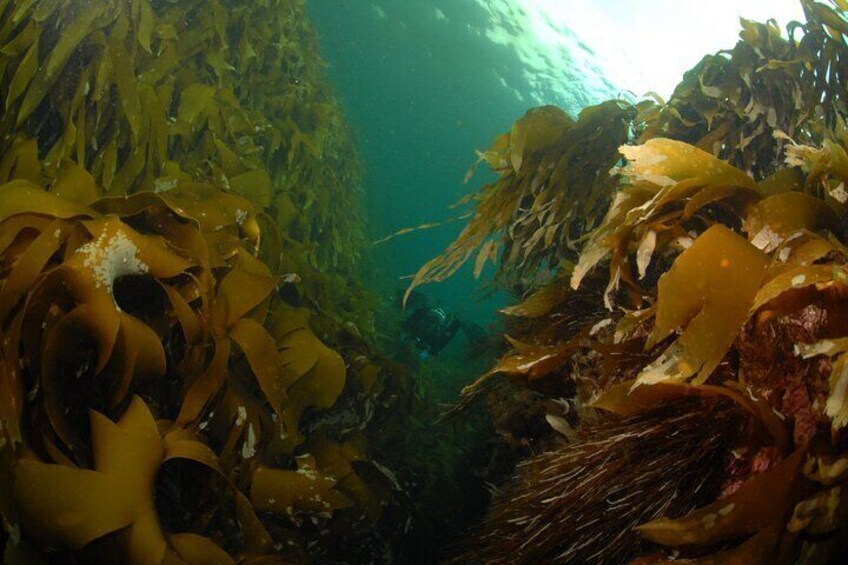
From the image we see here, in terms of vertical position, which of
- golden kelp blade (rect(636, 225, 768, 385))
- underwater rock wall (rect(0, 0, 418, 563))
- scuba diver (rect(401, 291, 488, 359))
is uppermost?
golden kelp blade (rect(636, 225, 768, 385))

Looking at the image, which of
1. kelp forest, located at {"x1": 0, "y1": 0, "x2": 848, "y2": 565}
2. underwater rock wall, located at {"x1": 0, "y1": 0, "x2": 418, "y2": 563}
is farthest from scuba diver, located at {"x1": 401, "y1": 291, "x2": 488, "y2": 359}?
underwater rock wall, located at {"x1": 0, "y1": 0, "x2": 418, "y2": 563}

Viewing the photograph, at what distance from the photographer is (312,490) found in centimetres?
148

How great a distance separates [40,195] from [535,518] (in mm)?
1641

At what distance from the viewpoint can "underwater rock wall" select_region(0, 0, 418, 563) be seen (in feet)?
3.56

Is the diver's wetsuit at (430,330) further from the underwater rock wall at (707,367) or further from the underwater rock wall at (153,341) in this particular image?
the underwater rock wall at (707,367)

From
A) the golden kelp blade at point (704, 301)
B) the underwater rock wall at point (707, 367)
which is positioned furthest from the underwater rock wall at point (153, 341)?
the golden kelp blade at point (704, 301)

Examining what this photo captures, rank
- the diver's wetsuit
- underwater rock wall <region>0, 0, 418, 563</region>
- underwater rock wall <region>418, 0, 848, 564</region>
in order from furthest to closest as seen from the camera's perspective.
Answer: the diver's wetsuit, underwater rock wall <region>0, 0, 418, 563</region>, underwater rock wall <region>418, 0, 848, 564</region>

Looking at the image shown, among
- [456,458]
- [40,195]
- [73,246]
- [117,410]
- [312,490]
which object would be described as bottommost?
[456,458]

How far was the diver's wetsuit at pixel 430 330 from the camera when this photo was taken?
21.3ft

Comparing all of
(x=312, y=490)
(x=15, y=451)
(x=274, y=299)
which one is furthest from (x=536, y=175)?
(x=15, y=451)

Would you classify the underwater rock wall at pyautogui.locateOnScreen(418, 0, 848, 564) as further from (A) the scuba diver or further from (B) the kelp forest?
(A) the scuba diver

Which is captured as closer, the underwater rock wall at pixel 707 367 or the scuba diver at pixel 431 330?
the underwater rock wall at pixel 707 367

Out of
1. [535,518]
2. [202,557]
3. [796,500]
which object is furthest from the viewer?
[202,557]

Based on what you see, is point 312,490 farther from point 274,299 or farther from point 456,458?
point 456,458
